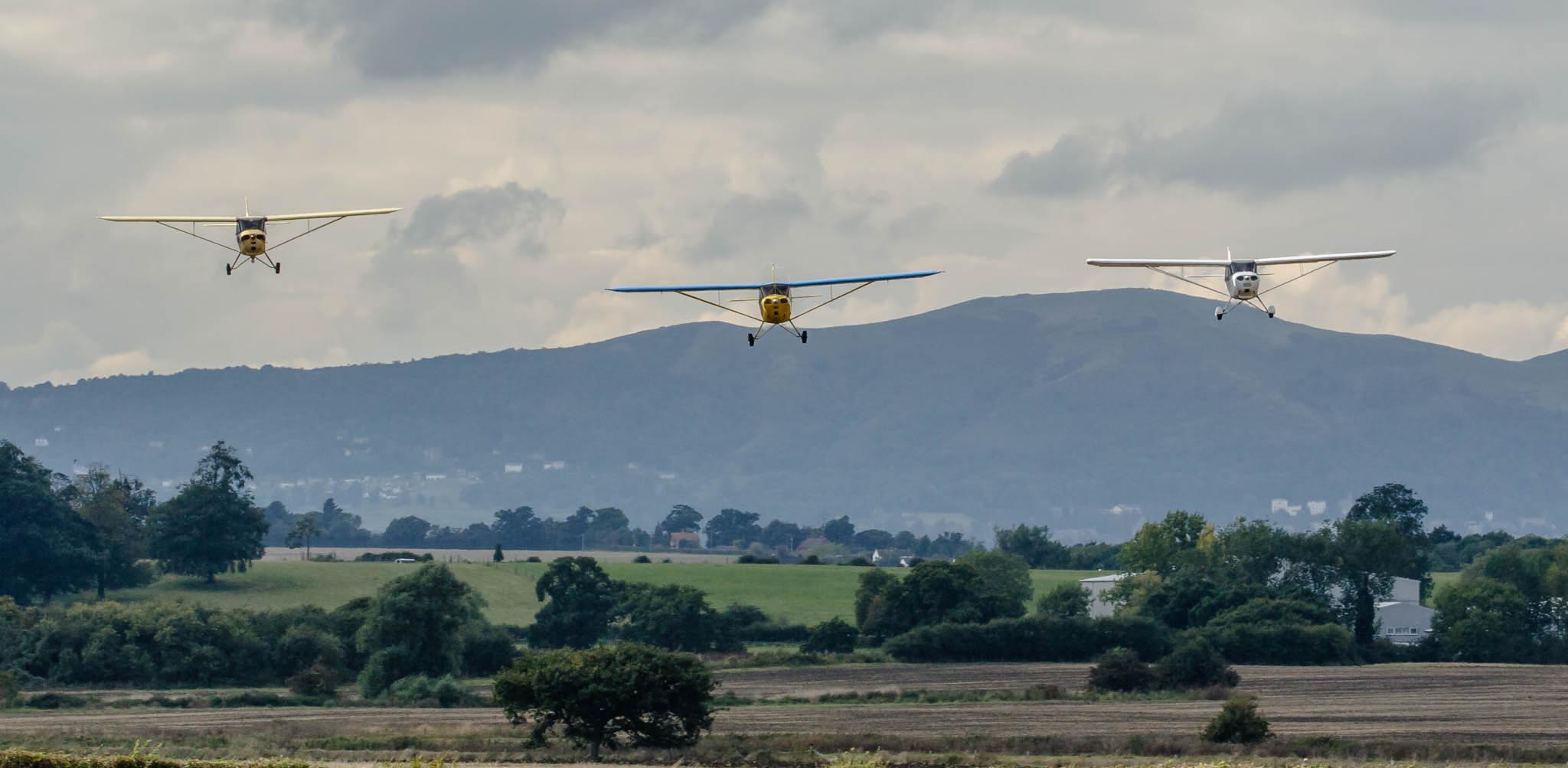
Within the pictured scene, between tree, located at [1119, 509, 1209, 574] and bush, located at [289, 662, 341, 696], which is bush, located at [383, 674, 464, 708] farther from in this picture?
tree, located at [1119, 509, 1209, 574]

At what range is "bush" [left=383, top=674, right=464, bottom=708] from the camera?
97.7 metres

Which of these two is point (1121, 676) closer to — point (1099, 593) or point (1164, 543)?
point (1099, 593)

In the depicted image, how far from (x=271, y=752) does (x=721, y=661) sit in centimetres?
5946

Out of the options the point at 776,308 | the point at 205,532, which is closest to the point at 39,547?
the point at 205,532

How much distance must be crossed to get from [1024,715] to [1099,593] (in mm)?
75926

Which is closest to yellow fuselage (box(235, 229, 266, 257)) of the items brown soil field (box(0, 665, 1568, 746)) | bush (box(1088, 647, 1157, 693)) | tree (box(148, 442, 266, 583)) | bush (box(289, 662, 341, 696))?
brown soil field (box(0, 665, 1568, 746))

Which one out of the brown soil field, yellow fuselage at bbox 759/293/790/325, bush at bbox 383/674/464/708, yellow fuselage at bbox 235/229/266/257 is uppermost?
yellow fuselage at bbox 235/229/266/257

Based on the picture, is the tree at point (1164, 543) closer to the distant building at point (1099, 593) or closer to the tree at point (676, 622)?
the distant building at point (1099, 593)

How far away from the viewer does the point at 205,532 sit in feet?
555

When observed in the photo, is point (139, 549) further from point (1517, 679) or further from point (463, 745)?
point (1517, 679)

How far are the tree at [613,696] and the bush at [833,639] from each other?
61.5m

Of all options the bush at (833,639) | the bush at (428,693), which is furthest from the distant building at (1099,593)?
the bush at (428,693)

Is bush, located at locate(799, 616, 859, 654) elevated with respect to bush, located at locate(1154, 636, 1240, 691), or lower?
elevated

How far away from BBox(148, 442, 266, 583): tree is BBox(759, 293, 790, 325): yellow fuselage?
111 metres
